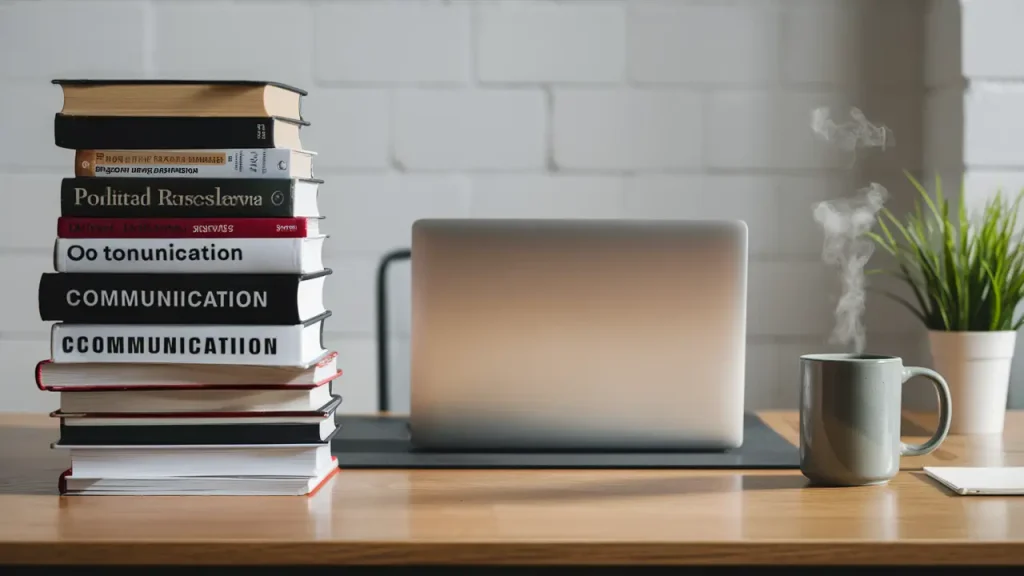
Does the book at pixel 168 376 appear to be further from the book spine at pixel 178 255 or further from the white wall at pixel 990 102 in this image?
the white wall at pixel 990 102

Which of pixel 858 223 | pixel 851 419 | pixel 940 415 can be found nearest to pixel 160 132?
pixel 851 419

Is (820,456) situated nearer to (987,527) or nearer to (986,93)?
(987,527)

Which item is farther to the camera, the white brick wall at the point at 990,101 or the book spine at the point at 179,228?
the white brick wall at the point at 990,101

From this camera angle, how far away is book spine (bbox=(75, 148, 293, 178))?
3.22 feet

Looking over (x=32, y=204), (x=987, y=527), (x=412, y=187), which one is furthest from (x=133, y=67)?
(x=987, y=527)

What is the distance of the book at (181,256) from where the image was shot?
0.98 meters

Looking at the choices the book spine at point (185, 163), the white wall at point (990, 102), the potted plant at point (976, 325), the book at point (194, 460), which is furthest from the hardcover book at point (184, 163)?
the white wall at point (990, 102)

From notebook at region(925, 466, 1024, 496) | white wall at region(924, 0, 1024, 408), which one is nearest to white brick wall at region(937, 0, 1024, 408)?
white wall at region(924, 0, 1024, 408)

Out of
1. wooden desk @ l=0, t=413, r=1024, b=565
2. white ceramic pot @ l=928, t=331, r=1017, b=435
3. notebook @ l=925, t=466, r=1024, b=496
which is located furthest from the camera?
white ceramic pot @ l=928, t=331, r=1017, b=435

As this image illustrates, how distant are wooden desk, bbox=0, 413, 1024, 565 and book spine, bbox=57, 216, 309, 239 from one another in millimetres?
247

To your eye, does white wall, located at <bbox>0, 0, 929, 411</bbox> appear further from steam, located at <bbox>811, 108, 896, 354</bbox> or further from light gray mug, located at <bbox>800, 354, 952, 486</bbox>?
light gray mug, located at <bbox>800, 354, 952, 486</bbox>

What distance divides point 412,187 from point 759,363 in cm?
82

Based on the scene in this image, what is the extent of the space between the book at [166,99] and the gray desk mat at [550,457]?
385 mm

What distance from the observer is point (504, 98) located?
83.8 inches
